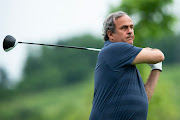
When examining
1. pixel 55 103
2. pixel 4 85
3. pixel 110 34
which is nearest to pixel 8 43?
pixel 110 34

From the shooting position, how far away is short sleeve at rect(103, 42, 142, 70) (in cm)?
475

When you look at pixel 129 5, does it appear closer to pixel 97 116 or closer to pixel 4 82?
pixel 97 116

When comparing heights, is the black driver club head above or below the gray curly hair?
below

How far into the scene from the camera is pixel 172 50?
70312 millimetres

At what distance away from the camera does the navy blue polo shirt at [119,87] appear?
4.71 metres

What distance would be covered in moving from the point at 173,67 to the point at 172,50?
5156 millimetres

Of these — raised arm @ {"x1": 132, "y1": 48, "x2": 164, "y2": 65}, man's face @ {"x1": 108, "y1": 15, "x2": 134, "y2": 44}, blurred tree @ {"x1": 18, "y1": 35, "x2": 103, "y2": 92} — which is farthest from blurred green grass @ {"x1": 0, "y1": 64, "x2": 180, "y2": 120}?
raised arm @ {"x1": 132, "y1": 48, "x2": 164, "y2": 65}

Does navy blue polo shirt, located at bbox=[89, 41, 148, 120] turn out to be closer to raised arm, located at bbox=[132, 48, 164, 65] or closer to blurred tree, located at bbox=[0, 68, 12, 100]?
raised arm, located at bbox=[132, 48, 164, 65]

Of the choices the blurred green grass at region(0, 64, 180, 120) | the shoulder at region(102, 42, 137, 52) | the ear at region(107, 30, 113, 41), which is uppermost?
the ear at region(107, 30, 113, 41)

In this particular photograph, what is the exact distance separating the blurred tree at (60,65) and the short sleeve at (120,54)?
2667 inches

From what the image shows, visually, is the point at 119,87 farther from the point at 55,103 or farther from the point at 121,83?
the point at 55,103

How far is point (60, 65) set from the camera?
261ft

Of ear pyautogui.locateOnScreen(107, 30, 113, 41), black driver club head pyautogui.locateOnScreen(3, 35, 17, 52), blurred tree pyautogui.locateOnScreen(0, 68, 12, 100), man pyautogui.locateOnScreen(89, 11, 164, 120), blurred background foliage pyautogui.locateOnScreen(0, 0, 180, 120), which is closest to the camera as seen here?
man pyautogui.locateOnScreen(89, 11, 164, 120)

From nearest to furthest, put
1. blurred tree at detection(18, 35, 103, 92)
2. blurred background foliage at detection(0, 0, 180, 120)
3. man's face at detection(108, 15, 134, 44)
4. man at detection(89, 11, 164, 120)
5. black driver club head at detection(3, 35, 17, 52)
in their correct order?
man at detection(89, 11, 164, 120), man's face at detection(108, 15, 134, 44), black driver club head at detection(3, 35, 17, 52), blurred background foliage at detection(0, 0, 180, 120), blurred tree at detection(18, 35, 103, 92)
